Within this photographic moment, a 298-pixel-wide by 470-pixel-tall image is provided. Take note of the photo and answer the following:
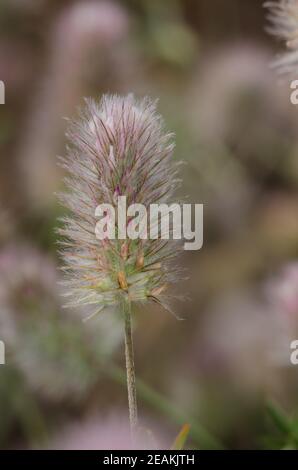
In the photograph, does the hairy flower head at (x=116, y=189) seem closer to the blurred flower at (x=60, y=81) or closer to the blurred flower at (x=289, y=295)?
the blurred flower at (x=289, y=295)

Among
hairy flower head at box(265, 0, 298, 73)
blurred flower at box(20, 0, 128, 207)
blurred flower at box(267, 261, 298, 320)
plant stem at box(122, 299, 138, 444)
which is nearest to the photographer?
plant stem at box(122, 299, 138, 444)

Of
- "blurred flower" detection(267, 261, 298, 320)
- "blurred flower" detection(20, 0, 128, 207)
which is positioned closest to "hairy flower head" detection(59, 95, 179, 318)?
"blurred flower" detection(267, 261, 298, 320)

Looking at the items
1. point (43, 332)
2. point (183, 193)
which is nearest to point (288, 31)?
point (43, 332)

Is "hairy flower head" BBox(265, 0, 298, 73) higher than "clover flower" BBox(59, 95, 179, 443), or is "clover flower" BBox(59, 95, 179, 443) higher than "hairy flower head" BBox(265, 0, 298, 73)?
"hairy flower head" BBox(265, 0, 298, 73)

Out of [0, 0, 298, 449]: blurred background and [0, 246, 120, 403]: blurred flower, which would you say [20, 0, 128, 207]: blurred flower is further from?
[0, 246, 120, 403]: blurred flower

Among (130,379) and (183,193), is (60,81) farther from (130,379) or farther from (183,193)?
(130,379)

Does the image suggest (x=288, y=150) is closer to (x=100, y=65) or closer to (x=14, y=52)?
(x=100, y=65)

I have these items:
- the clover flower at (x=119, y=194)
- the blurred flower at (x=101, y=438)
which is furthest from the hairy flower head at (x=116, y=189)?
the blurred flower at (x=101, y=438)
